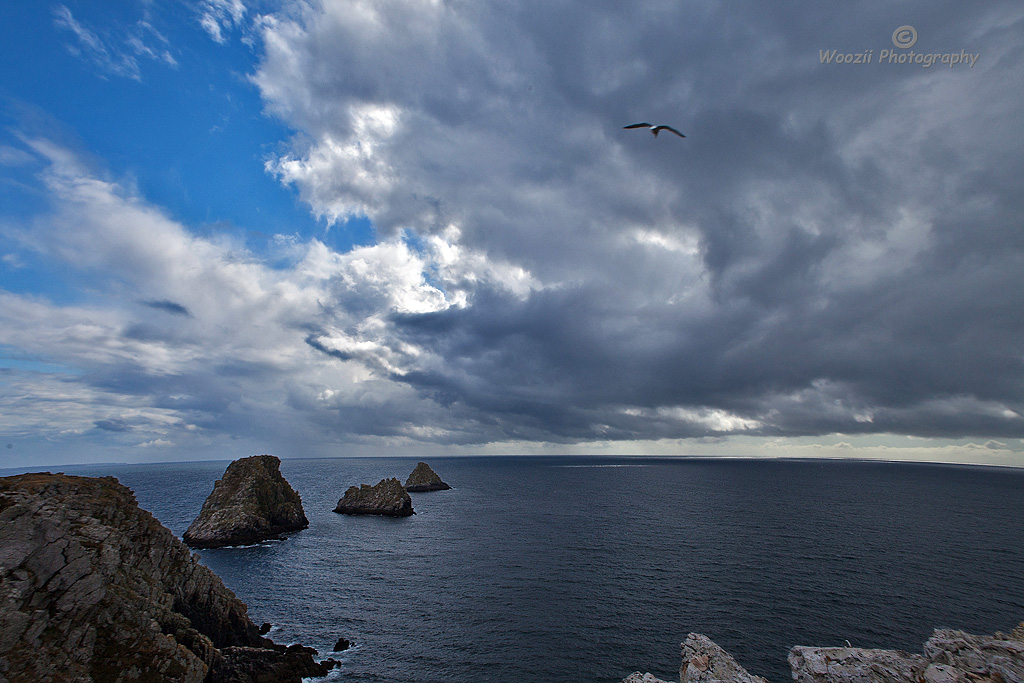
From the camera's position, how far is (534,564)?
73750 mm

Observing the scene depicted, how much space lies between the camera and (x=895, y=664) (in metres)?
29.4

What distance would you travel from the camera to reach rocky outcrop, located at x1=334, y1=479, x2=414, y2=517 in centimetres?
12762

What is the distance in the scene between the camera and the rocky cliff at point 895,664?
27.1m

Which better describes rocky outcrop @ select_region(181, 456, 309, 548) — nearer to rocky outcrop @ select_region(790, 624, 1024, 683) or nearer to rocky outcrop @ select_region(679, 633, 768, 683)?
rocky outcrop @ select_region(679, 633, 768, 683)

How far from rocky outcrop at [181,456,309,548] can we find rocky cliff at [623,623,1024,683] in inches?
3609

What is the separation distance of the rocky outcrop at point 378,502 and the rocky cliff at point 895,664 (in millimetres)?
107806

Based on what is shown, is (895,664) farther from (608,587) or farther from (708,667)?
(608,587)

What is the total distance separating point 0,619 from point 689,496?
589ft

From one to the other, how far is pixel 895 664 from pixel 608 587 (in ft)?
122

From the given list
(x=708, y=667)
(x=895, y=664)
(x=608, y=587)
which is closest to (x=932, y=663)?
(x=895, y=664)

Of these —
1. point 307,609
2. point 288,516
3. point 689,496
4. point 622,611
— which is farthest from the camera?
point 689,496

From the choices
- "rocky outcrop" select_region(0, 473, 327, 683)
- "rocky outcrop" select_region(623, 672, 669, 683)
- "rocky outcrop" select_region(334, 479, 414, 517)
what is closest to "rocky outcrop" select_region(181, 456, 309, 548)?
"rocky outcrop" select_region(334, 479, 414, 517)

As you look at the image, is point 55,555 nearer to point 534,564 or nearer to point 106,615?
Answer: point 106,615

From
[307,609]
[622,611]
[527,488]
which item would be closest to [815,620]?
[622,611]
